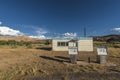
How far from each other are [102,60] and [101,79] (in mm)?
5333

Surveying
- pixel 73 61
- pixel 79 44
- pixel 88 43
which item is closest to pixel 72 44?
pixel 79 44

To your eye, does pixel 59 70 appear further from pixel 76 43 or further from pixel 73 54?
pixel 76 43

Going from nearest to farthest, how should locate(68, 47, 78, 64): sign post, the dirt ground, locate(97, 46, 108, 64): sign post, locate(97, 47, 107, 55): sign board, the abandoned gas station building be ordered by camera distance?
the dirt ground, locate(97, 46, 108, 64): sign post, locate(68, 47, 78, 64): sign post, locate(97, 47, 107, 55): sign board, the abandoned gas station building

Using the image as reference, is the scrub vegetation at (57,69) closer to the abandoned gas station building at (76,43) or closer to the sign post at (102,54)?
the sign post at (102,54)

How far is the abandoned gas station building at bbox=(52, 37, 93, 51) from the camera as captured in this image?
81.3 ft

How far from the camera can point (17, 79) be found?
7758 mm

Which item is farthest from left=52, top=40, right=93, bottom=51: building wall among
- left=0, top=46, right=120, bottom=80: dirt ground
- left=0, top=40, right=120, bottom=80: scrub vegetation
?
left=0, top=46, right=120, bottom=80: dirt ground

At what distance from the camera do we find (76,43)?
25.0 m

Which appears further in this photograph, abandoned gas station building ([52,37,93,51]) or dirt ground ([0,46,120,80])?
abandoned gas station building ([52,37,93,51])

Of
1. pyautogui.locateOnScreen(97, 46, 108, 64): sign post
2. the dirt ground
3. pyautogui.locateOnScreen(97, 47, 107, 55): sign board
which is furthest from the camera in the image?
pyautogui.locateOnScreen(97, 47, 107, 55): sign board

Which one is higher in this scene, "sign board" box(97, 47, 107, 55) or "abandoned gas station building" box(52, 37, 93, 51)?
"abandoned gas station building" box(52, 37, 93, 51)

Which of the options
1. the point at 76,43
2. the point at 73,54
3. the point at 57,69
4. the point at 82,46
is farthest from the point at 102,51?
the point at 76,43

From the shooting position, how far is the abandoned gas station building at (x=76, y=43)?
81.3 feet

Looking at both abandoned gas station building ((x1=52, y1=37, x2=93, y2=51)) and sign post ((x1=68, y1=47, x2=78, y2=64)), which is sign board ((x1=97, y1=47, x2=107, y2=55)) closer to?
sign post ((x1=68, y1=47, x2=78, y2=64))
